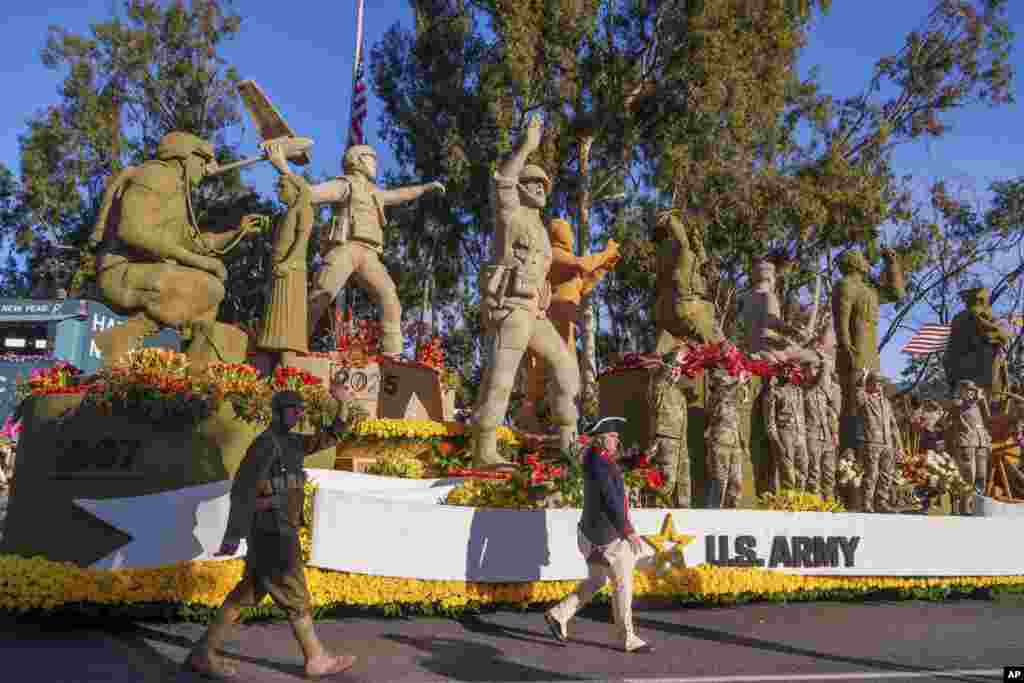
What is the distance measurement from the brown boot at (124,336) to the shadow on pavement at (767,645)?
5338 mm

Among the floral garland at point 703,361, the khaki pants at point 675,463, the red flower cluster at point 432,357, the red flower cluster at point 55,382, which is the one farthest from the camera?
the red flower cluster at point 432,357

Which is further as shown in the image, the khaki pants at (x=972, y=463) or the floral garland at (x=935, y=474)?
the khaki pants at (x=972, y=463)

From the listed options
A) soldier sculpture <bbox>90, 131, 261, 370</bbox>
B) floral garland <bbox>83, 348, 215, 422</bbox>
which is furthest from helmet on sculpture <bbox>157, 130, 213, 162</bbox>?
floral garland <bbox>83, 348, 215, 422</bbox>

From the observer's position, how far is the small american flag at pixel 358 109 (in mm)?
22062

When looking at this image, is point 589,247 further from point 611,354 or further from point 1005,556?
point 1005,556

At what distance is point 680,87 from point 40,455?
2014 cm

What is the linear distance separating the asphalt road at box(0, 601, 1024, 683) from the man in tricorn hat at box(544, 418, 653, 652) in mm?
201

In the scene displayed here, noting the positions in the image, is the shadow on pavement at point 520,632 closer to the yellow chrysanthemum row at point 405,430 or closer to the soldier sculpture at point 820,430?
the yellow chrysanthemum row at point 405,430

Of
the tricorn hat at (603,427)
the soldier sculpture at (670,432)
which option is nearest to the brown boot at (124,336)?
the tricorn hat at (603,427)

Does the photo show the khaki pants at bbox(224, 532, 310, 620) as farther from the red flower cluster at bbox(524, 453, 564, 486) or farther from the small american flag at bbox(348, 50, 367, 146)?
the small american flag at bbox(348, 50, 367, 146)

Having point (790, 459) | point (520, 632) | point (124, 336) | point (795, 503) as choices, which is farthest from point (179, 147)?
point (790, 459)

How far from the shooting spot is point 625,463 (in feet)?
30.2

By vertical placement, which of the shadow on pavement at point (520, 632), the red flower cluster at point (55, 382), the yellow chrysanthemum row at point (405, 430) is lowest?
the shadow on pavement at point (520, 632)

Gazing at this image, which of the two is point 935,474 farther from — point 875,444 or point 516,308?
point 516,308
